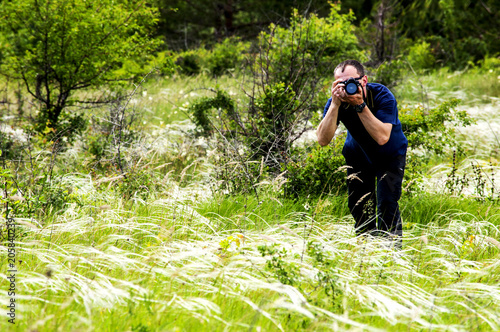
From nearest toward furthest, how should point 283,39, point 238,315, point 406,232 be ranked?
point 238,315, point 406,232, point 283,39

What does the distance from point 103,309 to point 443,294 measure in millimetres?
2022

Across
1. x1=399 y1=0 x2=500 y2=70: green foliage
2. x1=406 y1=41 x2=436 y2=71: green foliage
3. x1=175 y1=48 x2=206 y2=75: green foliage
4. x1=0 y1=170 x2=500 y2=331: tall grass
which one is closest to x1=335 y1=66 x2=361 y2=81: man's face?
x1=0 y1=170 x2=500 y2=331: tall grass

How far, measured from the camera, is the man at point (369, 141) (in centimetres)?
337

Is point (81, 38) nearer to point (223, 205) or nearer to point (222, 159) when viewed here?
point (222, 159)

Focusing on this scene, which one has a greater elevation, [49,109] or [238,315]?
[49,109]

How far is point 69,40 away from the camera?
6711 mm

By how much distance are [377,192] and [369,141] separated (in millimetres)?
448

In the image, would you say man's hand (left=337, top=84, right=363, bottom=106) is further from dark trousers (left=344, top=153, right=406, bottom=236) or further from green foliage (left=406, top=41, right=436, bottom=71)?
green foliage (left=406, top=41, right=436, bottom=71)

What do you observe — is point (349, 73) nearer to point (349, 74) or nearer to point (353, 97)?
point (349, 74)

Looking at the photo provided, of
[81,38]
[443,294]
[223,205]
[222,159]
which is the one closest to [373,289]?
[443,294]

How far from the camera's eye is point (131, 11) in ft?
23.2

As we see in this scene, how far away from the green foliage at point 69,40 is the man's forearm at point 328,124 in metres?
4.45

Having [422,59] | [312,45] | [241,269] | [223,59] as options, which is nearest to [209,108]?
[312,45]

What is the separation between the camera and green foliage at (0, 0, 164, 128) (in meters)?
6.45
